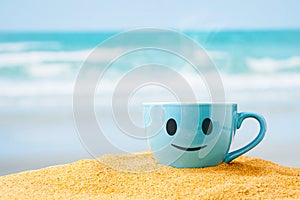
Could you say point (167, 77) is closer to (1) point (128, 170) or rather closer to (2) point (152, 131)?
(2) point (152, 131)

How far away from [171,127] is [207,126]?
3.5 inches

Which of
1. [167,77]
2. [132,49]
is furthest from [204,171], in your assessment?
[132,49]

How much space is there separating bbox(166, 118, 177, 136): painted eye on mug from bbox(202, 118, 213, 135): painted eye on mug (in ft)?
0.24

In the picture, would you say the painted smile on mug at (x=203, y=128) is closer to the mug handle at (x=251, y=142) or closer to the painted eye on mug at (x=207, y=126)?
the painted eye on mug at (x=207, y=126)

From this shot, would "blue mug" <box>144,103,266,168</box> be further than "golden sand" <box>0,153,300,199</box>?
Yes

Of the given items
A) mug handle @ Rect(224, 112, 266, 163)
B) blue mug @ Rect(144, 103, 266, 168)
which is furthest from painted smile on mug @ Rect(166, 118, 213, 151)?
mug handle @ Rect(224, 112, 266, 163)

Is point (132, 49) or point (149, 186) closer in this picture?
point (149, 186)

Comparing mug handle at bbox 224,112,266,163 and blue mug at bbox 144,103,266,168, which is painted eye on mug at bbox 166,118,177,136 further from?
mug handle at bbox 224,112,266,163

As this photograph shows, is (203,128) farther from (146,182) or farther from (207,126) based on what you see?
(146,182)

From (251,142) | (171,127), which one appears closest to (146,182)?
(171,127)

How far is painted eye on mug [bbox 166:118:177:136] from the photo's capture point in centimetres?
112

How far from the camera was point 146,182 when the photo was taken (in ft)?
3.41

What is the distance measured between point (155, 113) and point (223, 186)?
0.28 metres

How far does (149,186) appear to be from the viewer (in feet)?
3.33
